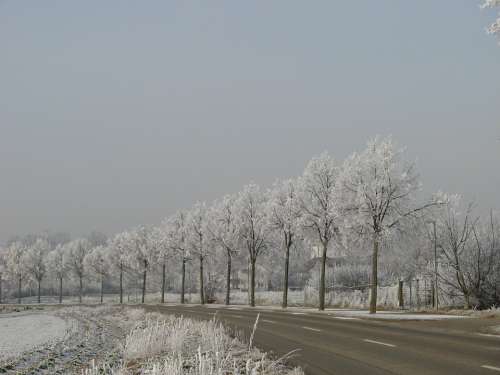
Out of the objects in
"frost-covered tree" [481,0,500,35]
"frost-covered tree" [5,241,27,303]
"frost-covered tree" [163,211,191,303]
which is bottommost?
"frost-covered tree" [5,241,27,303]

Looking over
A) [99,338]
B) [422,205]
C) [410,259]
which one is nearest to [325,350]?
[99,338]

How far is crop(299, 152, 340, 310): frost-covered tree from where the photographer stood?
4019cm

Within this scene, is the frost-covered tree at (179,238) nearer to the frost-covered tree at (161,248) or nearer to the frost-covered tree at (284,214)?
the frost-covered tree at (161,248)

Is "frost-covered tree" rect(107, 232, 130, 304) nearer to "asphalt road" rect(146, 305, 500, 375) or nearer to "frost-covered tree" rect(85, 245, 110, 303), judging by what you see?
"frost-covered tree" rect(85, 245, 110, 303)

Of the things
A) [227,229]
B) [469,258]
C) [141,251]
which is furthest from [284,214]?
[141,251]

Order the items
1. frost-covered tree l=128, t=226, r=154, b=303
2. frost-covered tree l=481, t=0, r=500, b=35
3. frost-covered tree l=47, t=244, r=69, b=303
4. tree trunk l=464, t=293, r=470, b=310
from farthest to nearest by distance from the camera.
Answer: frost-covered tree l=47, t=244, r=69, b=303, frost-covered tree l=128, t=226, r=154, b=303, tree trunk l=464, t=293, r=470, b=310, frost-covered tree l=481, t=0, r=500, b=35

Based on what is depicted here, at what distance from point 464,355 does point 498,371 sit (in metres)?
2.30

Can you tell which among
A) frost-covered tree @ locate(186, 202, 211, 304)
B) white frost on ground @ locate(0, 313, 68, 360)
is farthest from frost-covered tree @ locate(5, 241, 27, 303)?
white frost on ground @ locate(0, 313, 68, 360)

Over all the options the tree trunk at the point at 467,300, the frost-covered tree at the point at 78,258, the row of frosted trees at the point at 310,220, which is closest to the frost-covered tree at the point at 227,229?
the row of frosted trees at the point at 310,220

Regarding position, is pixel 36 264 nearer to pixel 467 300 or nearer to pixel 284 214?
pixel 284 214

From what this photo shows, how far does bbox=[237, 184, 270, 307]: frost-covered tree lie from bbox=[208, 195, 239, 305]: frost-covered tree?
954 millimetres

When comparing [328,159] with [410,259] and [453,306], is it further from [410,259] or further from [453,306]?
[410,259]

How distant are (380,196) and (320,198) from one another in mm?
9042

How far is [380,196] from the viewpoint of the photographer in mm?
32781
